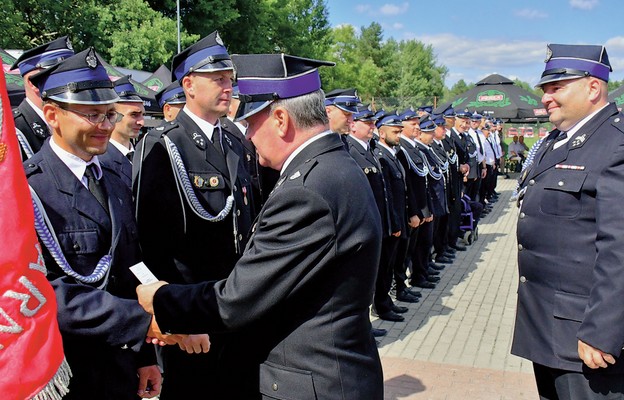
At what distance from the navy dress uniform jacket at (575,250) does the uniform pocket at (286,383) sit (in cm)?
145

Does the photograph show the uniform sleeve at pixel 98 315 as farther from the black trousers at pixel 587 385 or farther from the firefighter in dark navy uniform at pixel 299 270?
the black trousers at pixel 587 385

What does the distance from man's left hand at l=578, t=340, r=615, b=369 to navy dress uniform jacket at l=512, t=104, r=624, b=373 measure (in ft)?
0.12

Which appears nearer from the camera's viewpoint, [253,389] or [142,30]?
[253,389]

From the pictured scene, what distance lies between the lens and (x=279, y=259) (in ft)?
6.32

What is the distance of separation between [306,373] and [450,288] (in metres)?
6.29

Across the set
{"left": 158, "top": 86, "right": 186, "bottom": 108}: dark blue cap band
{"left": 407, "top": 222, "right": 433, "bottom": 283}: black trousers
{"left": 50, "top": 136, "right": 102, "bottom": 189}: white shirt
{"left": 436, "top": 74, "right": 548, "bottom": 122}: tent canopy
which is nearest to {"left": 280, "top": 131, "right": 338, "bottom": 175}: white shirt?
{"left": 50, "top": 136, "right": 102, "bottom": 189}: white shirt

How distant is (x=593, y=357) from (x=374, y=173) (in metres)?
3.66

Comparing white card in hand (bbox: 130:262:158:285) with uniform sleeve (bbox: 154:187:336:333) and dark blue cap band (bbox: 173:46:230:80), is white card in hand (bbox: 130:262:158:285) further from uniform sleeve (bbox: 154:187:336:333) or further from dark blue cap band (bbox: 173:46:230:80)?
dark blue cap band (bbox: 173:46:230:80)

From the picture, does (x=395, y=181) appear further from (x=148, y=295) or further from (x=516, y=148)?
(x=516, y=148)

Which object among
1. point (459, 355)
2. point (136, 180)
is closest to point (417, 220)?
point (459, 355)

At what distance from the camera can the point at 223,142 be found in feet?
11.5

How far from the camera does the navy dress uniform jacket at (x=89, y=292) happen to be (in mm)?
2242

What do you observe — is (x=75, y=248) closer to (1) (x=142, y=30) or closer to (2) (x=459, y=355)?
(2) (x=459, y=355)

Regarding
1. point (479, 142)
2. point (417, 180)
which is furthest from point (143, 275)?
point (479, 142)
